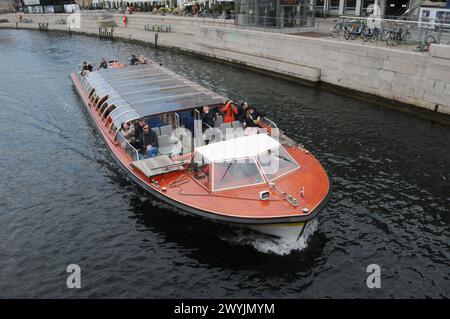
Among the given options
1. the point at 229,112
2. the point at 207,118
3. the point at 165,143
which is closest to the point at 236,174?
the point at 165,143

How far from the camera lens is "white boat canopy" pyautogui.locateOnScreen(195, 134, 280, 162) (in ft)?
45.8

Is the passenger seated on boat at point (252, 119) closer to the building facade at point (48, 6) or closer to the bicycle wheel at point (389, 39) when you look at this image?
the bicycle wheel at point (389, 39)

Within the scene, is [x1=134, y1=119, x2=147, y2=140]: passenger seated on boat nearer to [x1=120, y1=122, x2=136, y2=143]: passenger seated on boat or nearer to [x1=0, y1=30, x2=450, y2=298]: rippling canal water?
[x1=120, y1=122, x2=136, y2=143]: passenger seated on boat

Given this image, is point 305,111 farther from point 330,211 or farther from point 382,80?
point 330,211

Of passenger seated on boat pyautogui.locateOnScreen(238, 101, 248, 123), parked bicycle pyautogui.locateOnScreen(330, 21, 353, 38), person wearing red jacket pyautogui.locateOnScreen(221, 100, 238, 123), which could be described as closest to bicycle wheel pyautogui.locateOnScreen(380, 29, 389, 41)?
parked bicycle pyautogui.locateOnScreen(330, 21, 353, 38)

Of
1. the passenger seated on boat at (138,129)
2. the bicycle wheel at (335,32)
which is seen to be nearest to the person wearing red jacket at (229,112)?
the passenger seated on boat at (138,129)

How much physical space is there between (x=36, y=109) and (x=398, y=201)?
80.6 ft

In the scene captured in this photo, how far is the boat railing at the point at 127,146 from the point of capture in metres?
16.2

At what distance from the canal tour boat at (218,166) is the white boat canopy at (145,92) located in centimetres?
6

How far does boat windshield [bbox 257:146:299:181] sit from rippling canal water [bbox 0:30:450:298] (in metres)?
2.28

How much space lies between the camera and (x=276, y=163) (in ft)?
47.0

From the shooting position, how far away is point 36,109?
93.8ft
